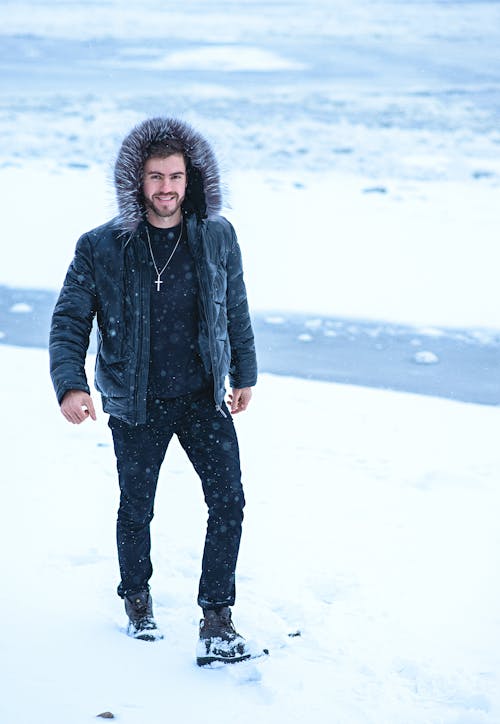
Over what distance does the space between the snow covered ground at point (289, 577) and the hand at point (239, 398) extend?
26.0 inches

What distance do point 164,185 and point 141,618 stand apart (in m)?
1.31

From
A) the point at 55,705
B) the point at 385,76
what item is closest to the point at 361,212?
the point at 55,705

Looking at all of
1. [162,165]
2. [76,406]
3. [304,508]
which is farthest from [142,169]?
[304,508]

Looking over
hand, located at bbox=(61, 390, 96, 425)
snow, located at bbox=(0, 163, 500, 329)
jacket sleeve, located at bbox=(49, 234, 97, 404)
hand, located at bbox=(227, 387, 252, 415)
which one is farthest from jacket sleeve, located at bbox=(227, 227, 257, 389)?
snow, located at bbox=(0, 163, 500, 329)

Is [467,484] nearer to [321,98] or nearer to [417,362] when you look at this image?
[417,362]

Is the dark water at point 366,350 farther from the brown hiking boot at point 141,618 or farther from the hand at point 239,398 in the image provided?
the brown hiking boot at point 141,618

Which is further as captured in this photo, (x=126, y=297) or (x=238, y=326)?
(x=238, y=326)

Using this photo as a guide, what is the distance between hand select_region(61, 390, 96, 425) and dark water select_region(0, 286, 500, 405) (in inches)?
136

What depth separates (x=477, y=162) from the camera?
560 inches

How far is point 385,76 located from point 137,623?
26.4 metres

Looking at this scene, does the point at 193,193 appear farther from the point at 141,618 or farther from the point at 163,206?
the point at 141,618

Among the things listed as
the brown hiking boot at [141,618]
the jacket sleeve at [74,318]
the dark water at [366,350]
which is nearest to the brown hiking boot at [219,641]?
the brown hiking boot at [141,618]

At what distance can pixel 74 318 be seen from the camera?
2605mm

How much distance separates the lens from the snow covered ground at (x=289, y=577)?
252 cm
